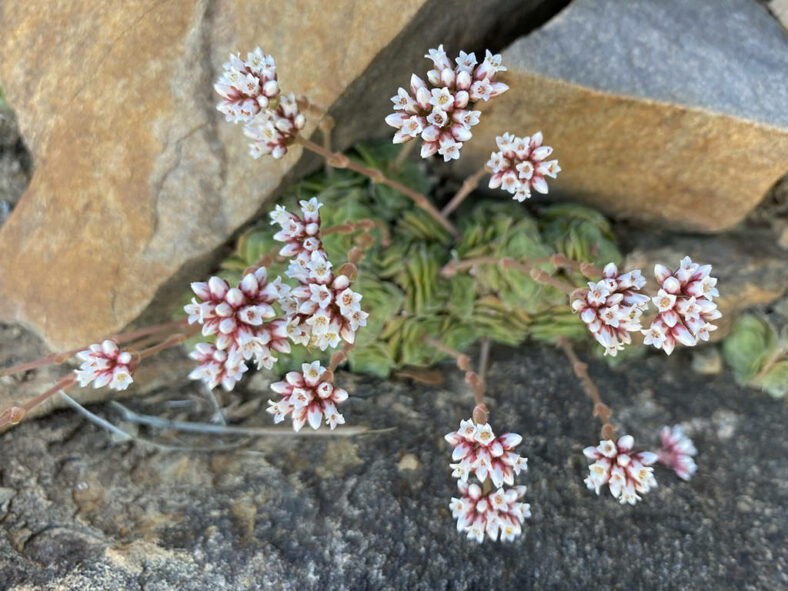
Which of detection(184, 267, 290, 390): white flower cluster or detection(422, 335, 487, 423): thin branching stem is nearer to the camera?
detection(184, 267, 290, 390): white flower cluster

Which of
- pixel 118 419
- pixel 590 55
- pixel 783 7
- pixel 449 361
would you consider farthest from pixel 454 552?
pixel 783 7

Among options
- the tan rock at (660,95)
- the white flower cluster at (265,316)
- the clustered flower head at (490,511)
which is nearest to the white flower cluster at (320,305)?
the white flower cluster at (265,316)

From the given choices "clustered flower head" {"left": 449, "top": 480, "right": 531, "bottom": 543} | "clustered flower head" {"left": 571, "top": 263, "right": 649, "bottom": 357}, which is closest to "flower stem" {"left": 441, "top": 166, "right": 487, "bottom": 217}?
"clustered flower head" {"left": 571, "top": 263, "right": 649, "bottom": 357}

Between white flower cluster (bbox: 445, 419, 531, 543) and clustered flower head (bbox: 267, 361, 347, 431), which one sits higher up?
clustered flower head (bbox: 267, 361, 347, 431)

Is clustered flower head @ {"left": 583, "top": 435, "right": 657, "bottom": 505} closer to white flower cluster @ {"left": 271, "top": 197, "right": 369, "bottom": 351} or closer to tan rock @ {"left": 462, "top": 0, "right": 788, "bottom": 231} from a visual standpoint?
Answer: white flower cluster @ {"left": 271, "top": 197, "right": 369, "bottom": 351}

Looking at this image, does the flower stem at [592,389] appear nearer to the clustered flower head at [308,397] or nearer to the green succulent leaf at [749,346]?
the green succulent leaf at [749,346]
